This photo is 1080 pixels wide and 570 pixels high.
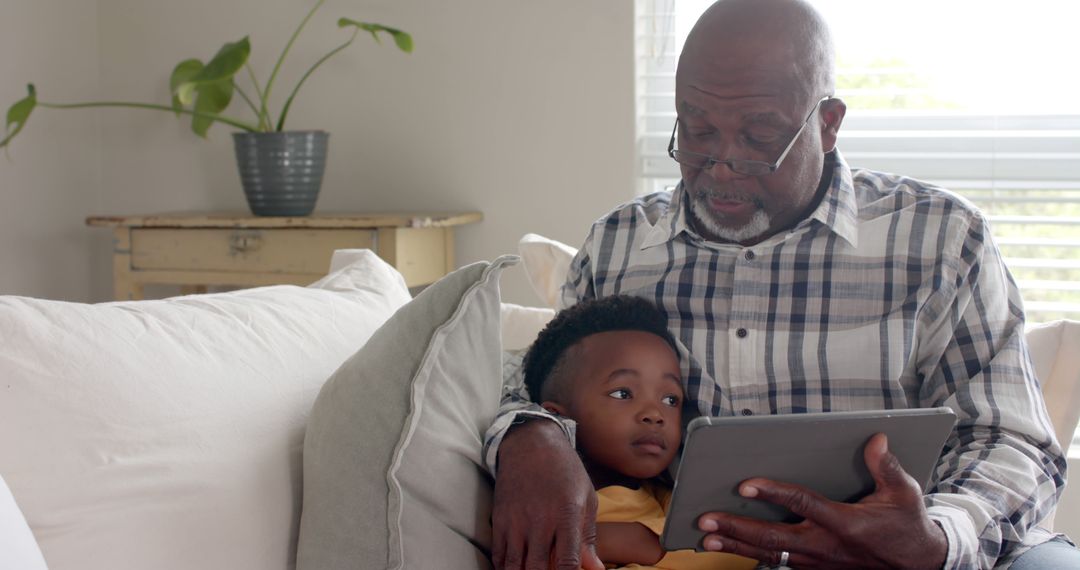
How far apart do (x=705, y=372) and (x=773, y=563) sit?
14.0 inches

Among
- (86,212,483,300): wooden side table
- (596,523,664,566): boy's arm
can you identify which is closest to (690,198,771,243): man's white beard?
(596,523,664,566): boy's arm

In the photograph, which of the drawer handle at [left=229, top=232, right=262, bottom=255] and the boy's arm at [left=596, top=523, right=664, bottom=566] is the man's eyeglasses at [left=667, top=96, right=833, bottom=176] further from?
the drawer handle at [left=229, top=232, right=262, bottom=255]

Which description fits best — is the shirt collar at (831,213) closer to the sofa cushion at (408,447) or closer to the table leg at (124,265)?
the sofa cushion at (408,447)

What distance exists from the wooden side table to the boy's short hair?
111cm

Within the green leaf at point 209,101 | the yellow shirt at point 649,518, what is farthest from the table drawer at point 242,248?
the yellow shirt at point 649,518

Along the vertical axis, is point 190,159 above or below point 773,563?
above

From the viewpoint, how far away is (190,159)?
2998mm

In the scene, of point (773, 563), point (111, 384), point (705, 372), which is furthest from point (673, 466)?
point (111, 384)

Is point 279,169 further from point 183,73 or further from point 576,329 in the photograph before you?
point 576,329

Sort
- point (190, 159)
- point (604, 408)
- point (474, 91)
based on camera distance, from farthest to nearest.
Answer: point (190, 159) → point (474, 91) → point (604, 408)

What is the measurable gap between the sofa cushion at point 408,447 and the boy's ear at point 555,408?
0.19 meters

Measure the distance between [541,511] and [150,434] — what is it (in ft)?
1.21

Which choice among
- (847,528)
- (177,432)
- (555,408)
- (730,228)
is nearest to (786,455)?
(847,528)

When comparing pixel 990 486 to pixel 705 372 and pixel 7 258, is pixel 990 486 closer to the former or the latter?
pixel 705 372
